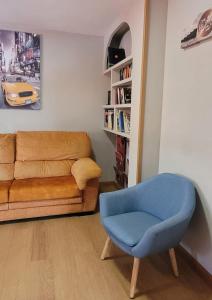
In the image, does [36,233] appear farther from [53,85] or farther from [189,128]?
[53,85]

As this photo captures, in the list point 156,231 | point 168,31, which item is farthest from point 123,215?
point 168,31

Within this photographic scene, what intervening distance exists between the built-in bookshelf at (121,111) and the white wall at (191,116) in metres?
0.50

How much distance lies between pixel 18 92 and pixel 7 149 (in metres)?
0.83

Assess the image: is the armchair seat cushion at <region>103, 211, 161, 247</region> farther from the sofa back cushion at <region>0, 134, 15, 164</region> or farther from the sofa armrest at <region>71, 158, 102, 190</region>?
the sofa back cushion at <region>0, 134, 15, 164</region>

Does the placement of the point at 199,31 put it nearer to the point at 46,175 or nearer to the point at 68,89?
the point at 68,89

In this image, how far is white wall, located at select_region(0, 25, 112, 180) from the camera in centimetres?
319

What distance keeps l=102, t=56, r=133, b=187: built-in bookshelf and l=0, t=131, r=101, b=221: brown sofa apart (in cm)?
46

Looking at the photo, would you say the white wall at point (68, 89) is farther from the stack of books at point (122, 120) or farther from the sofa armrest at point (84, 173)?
the sofa armrest at point (84, 173)

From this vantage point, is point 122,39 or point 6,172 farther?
point 122,39

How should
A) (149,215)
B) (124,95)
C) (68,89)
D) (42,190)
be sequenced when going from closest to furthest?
(149,215), (42,190), (124,95), (68,89)

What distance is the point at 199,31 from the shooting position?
170 centimetres

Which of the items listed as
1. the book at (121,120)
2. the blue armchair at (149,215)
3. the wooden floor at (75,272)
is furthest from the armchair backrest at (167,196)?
the book at (121,120)

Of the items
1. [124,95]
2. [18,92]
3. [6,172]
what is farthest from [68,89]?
[6,172]

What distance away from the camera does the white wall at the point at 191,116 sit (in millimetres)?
1679
